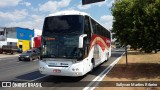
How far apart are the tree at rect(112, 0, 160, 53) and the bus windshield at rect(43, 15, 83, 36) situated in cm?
360

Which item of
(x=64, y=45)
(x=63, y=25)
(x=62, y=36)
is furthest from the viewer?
(x=63, y=25)

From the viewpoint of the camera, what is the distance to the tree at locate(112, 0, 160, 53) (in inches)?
611

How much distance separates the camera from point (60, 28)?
1471 centimetres

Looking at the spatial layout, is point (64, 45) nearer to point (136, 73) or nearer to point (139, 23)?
point (139, 23)

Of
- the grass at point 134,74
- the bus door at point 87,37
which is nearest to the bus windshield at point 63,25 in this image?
the bus door at point 87,37

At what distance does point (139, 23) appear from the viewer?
630 inches

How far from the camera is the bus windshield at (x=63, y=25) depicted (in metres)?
14.6

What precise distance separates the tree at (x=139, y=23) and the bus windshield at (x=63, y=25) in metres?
3.60

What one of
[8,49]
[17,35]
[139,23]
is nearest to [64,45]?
[139,23]

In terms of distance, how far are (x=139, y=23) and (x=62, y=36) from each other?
482 centimetres

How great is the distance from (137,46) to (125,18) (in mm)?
1967

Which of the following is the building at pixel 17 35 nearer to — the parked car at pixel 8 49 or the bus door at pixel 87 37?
the parked car at pixel 8 49

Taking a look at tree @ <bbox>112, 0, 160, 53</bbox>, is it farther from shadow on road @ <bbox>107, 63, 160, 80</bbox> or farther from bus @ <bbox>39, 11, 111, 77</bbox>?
bus @ <bbox>39, 11, 111, 77</bbox>

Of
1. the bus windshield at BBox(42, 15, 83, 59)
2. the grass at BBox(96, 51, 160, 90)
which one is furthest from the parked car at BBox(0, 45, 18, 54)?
the bus windshield at BBox(42, 15, 83, 59)
